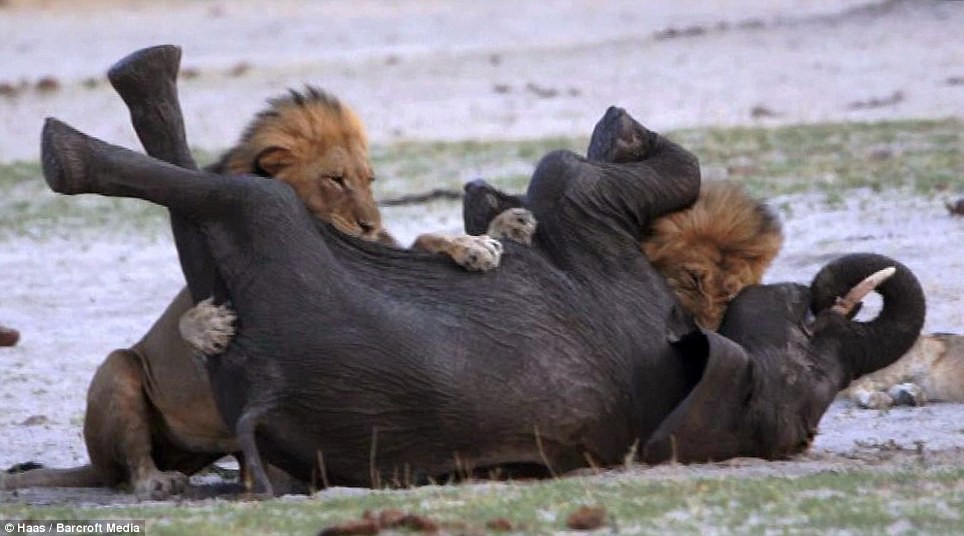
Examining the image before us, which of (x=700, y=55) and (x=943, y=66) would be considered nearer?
(x=943, y=66)

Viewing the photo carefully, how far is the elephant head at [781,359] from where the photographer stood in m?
5.60

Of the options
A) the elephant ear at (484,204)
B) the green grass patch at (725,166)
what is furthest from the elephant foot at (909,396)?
the green grass patch at (725,166)

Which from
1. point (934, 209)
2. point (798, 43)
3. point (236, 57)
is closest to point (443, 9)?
point (236, 57)

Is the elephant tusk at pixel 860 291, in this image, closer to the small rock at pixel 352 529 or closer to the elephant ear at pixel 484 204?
the elephant ear at pixel 484 204

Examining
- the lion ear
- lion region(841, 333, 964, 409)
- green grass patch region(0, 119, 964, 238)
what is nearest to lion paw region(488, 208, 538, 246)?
the lion ear

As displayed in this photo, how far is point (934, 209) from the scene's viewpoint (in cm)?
1005

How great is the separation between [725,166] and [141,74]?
6.70m

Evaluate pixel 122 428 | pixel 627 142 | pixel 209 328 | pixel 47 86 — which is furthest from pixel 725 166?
pixel 47 86

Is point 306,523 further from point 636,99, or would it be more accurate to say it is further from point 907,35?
point 907,35

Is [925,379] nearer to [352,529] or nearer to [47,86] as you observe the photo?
[352,529]

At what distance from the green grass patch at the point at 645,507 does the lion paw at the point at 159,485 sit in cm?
67

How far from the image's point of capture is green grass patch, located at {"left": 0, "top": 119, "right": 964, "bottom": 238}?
37.1 feet

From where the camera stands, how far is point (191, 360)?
6.08 m

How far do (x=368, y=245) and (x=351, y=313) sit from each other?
289mm
